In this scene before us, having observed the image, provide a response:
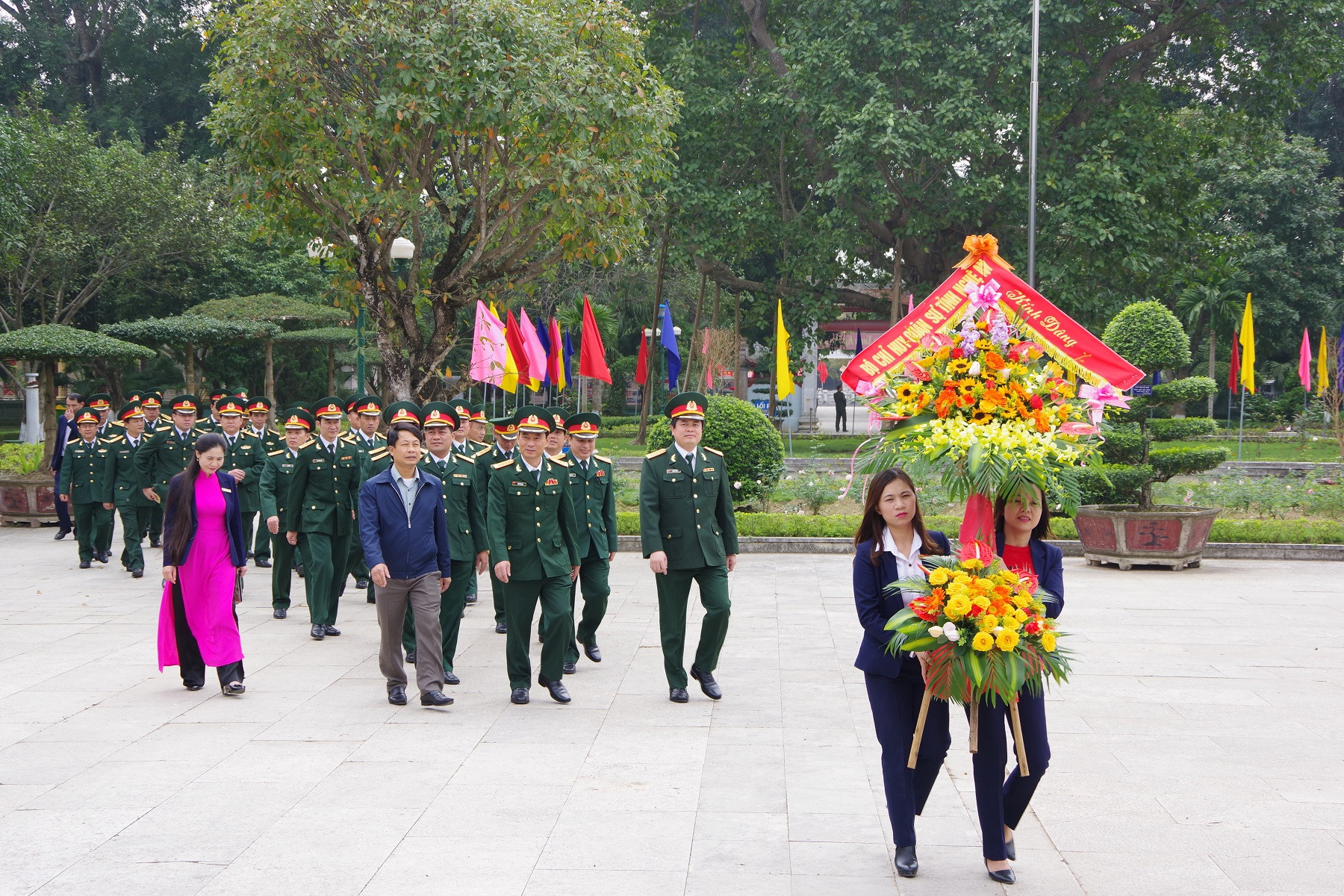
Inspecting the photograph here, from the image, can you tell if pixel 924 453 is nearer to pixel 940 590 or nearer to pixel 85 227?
pixel 940 590

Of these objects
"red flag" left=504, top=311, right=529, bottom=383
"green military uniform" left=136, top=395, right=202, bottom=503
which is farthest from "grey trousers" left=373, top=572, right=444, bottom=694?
"red flag" left=504, top=311, right=529, bottom=383

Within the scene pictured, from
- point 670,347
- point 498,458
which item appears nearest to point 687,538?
point 498,458

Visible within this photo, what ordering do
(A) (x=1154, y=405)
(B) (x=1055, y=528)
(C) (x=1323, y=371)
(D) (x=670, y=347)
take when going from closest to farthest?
(A) (x=1154, y=405) → (B) (x=1055, y=528) → (D) (x=670, y=347) → (C) (x=1323, y=371)

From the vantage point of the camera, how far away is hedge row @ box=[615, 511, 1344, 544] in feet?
46.6

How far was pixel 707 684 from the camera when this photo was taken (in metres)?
7.55

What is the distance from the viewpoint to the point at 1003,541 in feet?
16.0

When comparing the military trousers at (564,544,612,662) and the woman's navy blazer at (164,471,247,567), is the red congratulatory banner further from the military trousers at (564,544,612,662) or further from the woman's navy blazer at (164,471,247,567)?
the woman's navy blazer at (164,471,247,567)

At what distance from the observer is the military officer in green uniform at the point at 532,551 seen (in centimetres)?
745

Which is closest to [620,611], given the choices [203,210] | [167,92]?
[203,210]

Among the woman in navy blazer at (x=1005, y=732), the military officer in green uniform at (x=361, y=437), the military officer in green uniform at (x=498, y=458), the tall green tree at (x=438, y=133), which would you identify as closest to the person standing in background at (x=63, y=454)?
the tall green tree at (x=438, y=133)

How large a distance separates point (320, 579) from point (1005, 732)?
6.24 metres

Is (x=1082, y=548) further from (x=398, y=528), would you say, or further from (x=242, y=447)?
(x=398, y=528)

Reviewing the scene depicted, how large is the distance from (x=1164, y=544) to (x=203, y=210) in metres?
24.9

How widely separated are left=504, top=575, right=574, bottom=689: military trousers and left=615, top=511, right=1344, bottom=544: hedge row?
6326 mm
